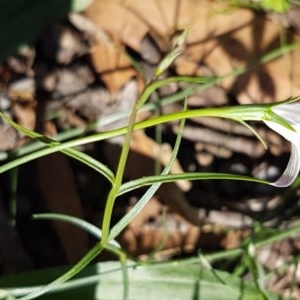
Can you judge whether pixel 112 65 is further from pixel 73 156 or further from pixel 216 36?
pixel 73 156

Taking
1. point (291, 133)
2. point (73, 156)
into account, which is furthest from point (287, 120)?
point (73, 156)

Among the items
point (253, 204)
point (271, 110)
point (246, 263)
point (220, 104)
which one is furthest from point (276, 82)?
point (271, 110)

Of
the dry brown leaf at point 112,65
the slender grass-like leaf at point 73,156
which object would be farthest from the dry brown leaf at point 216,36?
the slender grass-like leaf at point 73,156

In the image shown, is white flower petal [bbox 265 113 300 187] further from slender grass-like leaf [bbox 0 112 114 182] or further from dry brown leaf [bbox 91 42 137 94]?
dry brown leaf [bbox 91 42 137 94]

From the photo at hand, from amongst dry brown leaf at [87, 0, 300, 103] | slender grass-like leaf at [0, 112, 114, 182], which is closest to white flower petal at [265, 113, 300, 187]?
slender grass-like leaf at [0, 112, 114, 182]

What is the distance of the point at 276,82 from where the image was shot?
1629mm

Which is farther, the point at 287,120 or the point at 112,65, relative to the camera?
the point at 112,65

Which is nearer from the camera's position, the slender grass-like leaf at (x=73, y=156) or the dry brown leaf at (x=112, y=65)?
the slender grass-like leaf at (x=73, y=156)

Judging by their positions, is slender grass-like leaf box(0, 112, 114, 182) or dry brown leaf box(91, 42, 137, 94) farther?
dry brown leaf box(91, 42, 137, 94)

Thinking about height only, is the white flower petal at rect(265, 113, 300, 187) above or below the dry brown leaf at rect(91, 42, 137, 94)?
below

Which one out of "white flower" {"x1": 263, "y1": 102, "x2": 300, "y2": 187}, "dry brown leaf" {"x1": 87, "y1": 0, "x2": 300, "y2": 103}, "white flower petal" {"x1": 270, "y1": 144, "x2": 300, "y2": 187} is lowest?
"white flower petal" {"x1": 270, "y1": 144, "x2": 300, "y2": 187}

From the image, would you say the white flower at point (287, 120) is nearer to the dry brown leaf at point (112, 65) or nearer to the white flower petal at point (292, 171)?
the white flower petal at point (292, 171)

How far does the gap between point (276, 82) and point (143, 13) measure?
324mm

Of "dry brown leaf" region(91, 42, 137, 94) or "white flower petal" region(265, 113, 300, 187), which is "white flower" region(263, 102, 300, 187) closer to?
"white flower petal" region(265, 113, 300, 187)
